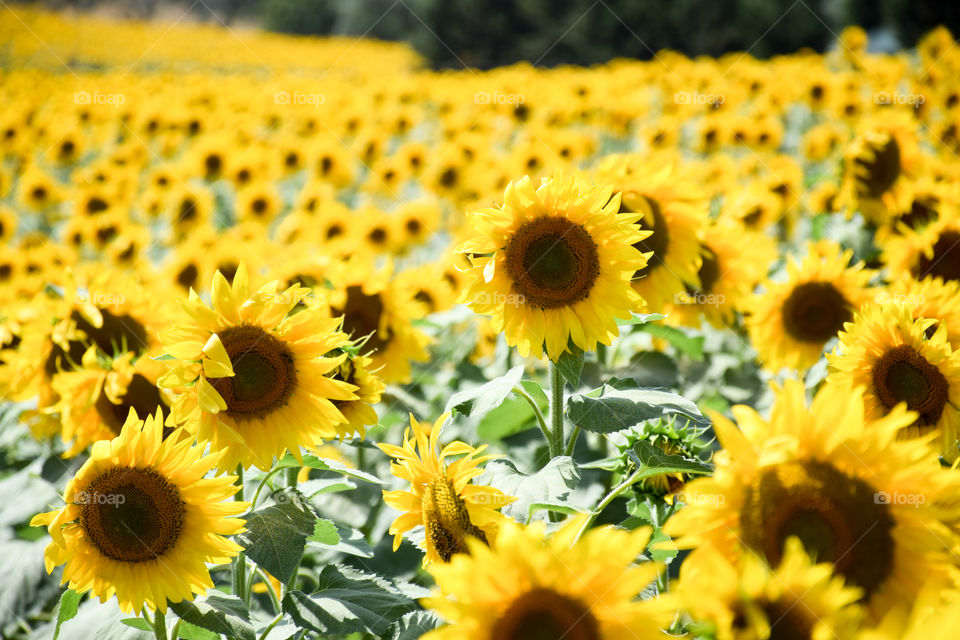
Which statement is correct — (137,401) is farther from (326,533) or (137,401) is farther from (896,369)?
(896,369)

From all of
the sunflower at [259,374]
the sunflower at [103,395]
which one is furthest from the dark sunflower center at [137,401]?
the sunflower at [259,374]

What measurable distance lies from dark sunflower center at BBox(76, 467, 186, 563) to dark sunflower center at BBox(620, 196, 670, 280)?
1.51 metres

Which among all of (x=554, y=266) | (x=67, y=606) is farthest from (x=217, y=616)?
(x=554, y=266)

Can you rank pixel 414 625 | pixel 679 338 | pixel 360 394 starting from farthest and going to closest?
1. pixel 679 338
2. pixel 360 394
3. pixel 414 625

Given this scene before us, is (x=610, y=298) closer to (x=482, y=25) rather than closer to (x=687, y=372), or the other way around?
(x=687, y=372)

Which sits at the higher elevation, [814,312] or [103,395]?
[814,312]

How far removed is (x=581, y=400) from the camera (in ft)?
6.05

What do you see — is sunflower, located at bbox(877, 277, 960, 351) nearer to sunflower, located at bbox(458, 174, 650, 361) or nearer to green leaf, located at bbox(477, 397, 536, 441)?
sunflower, located at bbox(458, 174, 650, 361)

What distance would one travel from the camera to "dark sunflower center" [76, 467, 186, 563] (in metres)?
1.65

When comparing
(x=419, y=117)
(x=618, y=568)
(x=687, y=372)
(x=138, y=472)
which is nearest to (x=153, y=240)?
(x=419, y=117)

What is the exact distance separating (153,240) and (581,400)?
16.7 ft

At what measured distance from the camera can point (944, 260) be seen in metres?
2.94

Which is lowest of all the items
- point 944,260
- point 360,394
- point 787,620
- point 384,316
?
point 384,316

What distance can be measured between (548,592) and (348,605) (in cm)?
88
